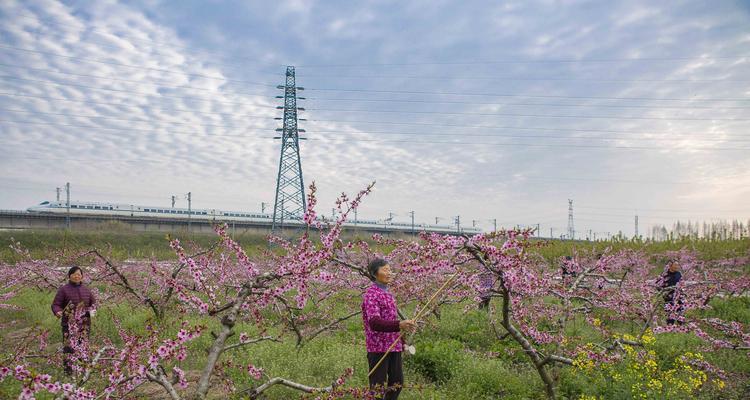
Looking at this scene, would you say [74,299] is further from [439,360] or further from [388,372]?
[439,360]

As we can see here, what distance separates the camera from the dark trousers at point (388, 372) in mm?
5449

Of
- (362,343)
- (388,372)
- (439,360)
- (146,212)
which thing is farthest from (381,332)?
(146,212)

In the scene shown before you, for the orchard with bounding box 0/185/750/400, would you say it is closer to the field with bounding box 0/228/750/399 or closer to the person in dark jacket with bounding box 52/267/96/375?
the field with bounding box 0/228/750/399

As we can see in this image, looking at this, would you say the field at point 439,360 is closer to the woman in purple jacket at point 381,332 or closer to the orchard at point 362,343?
the orchard at point 362,343

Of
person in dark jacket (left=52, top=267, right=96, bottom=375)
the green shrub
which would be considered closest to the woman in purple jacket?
the green shrub

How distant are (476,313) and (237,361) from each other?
22.6ft

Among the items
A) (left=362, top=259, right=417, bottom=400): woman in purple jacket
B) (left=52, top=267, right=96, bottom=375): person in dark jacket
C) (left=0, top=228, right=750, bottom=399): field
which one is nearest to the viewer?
(left=362, top=259, right=417, bottom=400): woman in purple jacket

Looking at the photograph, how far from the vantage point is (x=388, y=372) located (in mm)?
5590

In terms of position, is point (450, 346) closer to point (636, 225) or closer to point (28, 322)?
point (28, 322)

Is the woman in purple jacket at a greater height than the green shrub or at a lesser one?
greater

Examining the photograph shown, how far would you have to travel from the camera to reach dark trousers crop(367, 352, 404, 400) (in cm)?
545

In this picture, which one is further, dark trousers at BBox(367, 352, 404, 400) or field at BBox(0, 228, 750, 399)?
field at BBox(0, 228, 750, 399)

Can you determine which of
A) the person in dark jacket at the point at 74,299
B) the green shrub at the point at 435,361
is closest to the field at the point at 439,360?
the green shrub at the point at 435,361

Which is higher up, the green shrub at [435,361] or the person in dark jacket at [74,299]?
the person in dark jacket at [74,299]
